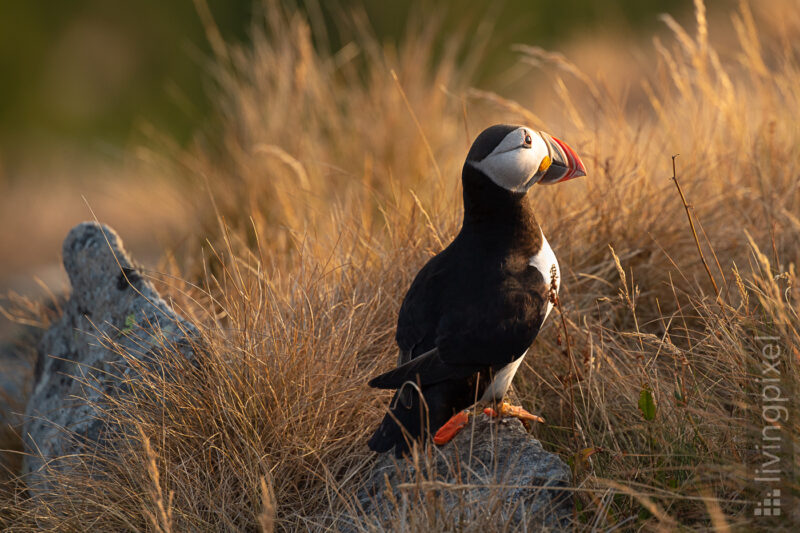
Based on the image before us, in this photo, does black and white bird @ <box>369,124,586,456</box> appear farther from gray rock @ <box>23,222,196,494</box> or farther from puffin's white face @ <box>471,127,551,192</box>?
gray rock @ <box>23,222,196,494</box>

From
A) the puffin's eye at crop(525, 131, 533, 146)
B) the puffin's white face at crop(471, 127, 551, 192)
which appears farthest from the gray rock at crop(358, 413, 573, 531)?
the puffin's eye at crop(525, 131, 533, 146)

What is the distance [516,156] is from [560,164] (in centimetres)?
21

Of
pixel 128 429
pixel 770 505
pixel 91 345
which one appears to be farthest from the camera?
pixel 91 345

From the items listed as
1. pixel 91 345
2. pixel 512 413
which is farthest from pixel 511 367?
pixel 91 345

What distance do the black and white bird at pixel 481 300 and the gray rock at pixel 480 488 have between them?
0.09m

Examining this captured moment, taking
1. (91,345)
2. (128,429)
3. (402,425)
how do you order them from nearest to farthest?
(402,425) → (128,429) → (91,345)

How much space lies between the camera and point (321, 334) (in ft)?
8.75

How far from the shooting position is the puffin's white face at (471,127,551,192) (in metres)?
2.26

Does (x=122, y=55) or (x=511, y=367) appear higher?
(x=122, y=55)

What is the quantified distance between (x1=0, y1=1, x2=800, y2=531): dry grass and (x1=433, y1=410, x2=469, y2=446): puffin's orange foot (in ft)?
0.90

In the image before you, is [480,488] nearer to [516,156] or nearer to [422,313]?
[422,313]

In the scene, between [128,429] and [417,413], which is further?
[128,429]

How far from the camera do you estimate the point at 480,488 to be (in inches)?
87.2

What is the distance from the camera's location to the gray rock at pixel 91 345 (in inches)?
105
